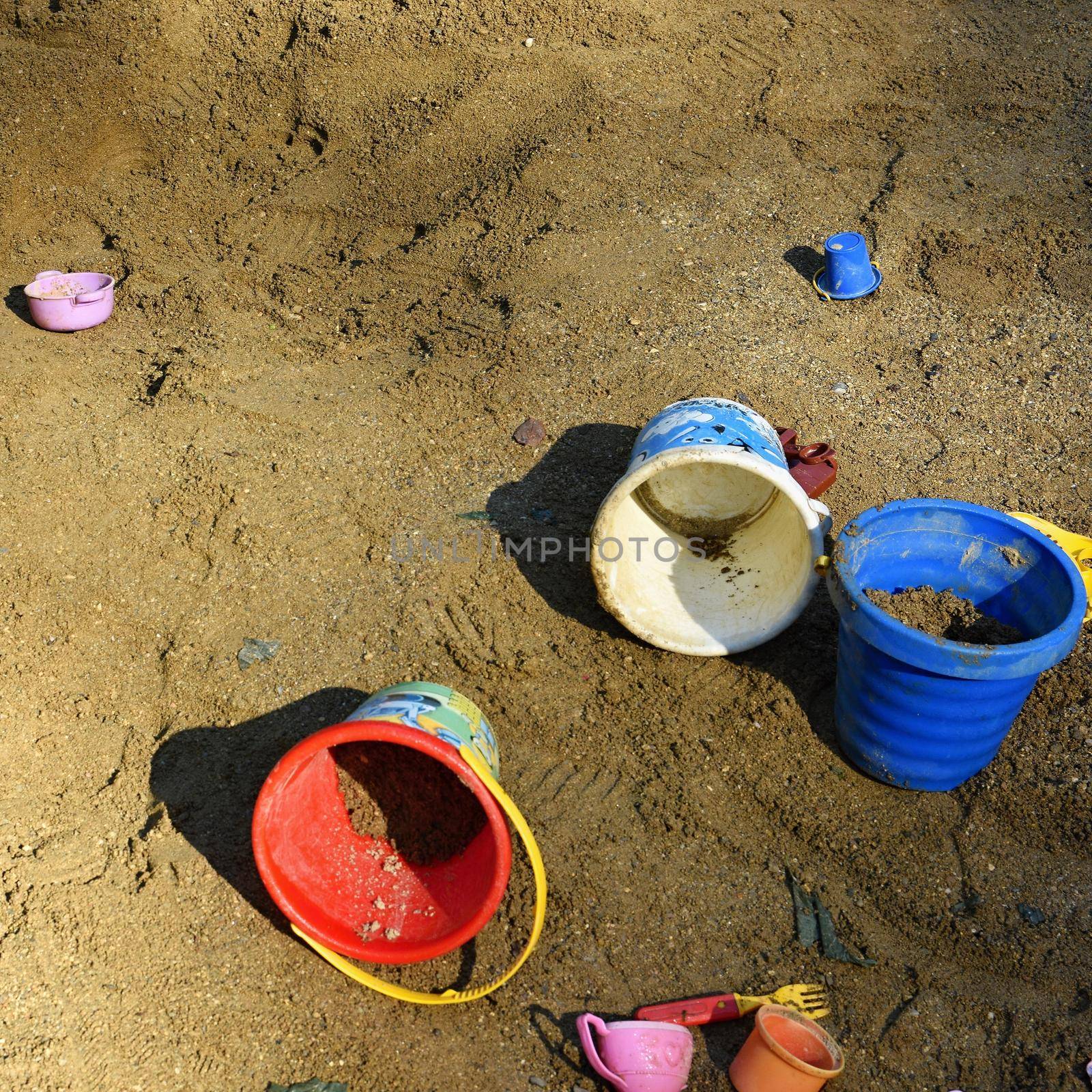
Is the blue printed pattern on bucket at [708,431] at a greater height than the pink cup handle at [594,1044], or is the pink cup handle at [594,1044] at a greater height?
the blue printed pattern on bucket at [708,431]

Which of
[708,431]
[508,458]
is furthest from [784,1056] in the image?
[508,458]

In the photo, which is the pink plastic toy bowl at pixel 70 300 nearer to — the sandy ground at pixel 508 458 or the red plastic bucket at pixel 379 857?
the sandy ground at pixel 508 458

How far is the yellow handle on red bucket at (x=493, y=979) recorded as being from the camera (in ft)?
8.18

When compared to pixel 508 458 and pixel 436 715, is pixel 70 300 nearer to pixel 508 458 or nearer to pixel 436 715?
pixel 508 458

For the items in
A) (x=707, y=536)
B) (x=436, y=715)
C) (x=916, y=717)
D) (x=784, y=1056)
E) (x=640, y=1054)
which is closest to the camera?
(x=784, y=1056)

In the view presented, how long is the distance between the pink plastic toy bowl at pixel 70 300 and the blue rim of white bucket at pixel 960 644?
4.21 m

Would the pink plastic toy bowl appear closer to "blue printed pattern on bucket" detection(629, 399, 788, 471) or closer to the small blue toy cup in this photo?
"blue printed pattern on bucket" detection(629, 399, 788, 471)

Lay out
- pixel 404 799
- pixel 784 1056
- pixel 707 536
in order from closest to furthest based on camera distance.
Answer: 1. pixel 784 1056
2. pixel 404 799
3. pixel 707 536

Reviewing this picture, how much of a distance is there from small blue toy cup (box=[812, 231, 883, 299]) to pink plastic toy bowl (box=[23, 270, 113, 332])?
3.76 m

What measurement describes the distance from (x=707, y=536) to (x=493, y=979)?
192 cm

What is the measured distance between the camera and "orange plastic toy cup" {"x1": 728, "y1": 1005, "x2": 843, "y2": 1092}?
240 centimetres

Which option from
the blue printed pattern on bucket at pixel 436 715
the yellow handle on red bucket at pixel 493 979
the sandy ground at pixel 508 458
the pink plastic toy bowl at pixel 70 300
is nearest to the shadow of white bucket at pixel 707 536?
the sandy ground at pixel 508 458

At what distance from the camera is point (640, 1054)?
2502 millimetres

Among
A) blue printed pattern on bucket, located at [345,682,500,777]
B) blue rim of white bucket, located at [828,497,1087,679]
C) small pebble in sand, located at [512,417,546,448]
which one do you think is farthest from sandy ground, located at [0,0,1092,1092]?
blue rim of white bucket, located at [828,497,1087,679]
